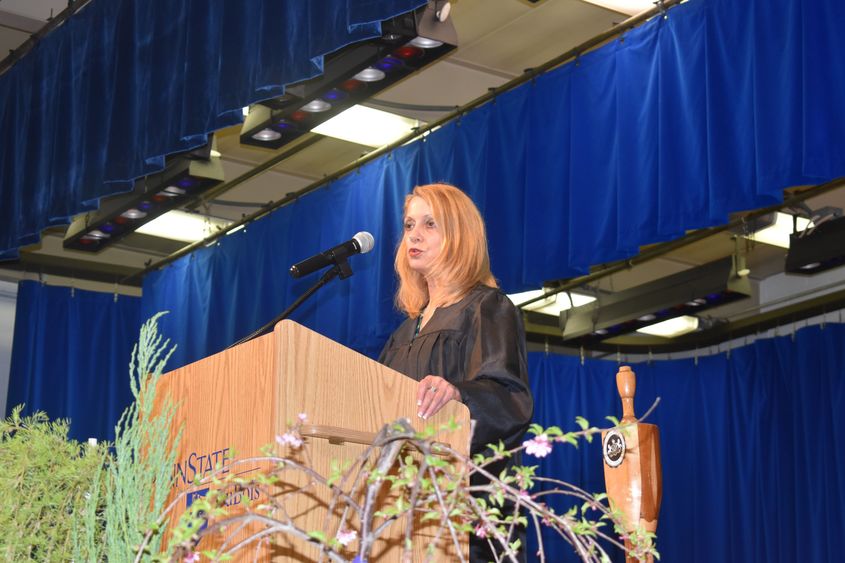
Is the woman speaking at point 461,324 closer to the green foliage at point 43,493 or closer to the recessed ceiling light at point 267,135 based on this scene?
the green foliage at point 43,493

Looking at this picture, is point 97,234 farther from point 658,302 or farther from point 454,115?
point 658,302

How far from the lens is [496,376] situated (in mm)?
2031

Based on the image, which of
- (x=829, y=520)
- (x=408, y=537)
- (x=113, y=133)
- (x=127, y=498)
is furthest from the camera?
(x=829, y=520)

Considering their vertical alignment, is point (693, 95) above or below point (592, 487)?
above

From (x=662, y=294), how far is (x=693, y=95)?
3595 millimetres

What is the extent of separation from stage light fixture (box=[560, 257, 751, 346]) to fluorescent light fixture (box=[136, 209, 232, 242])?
2679mm

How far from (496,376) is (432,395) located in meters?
0.34

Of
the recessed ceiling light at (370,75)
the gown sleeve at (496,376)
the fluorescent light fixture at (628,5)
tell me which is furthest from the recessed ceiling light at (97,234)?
the gown sleeve at (496,376)

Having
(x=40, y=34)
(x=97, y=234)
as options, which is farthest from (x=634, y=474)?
(x=97, y=234)

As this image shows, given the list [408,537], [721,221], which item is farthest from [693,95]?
[408,537]

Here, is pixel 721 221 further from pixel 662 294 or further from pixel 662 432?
pixel 662 432

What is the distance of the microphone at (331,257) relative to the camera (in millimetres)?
2338

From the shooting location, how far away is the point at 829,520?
24.1 ft

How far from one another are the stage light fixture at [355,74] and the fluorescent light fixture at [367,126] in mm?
838
